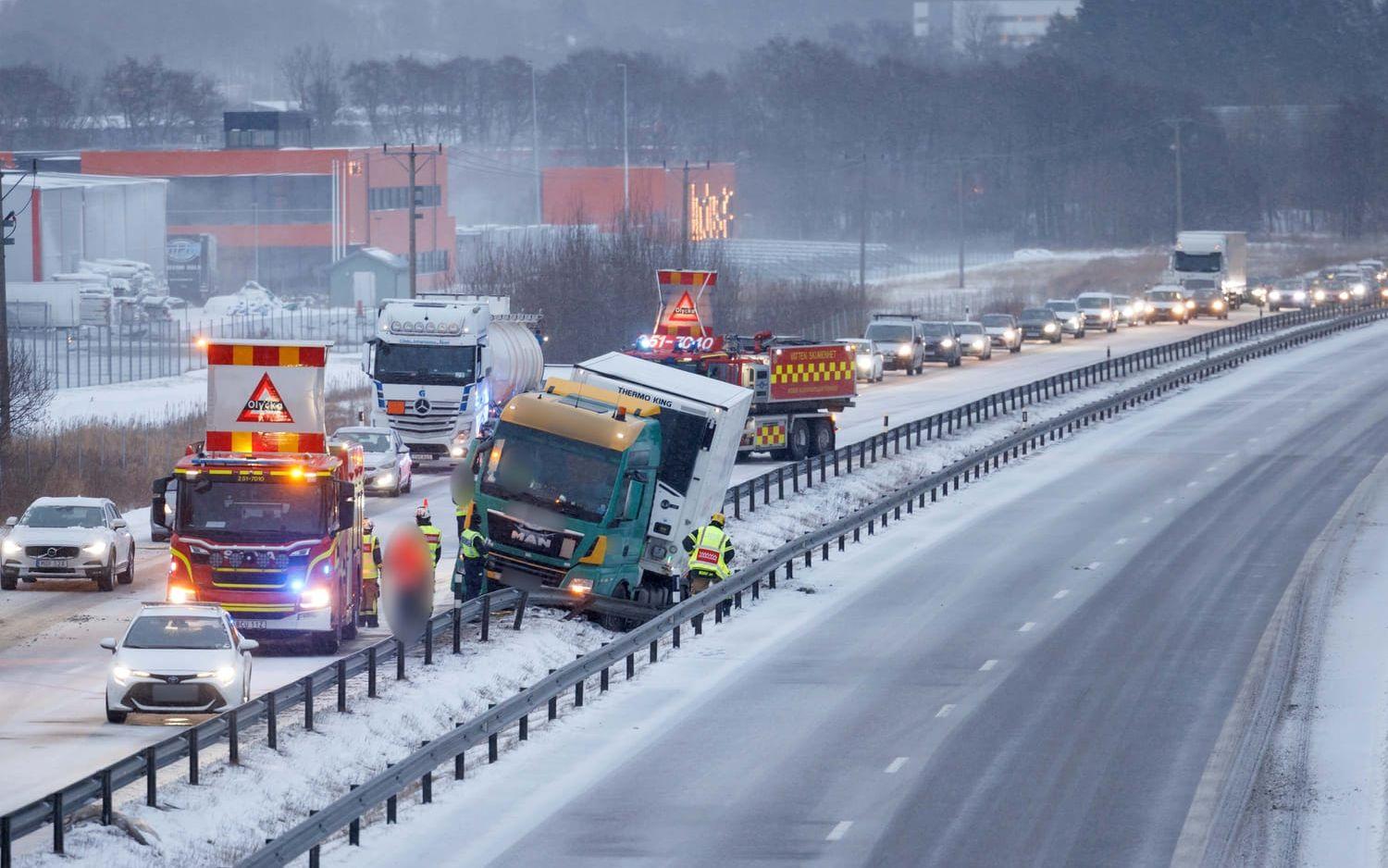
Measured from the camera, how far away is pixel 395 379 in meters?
45.3

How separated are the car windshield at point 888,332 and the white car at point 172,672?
51.0 meters

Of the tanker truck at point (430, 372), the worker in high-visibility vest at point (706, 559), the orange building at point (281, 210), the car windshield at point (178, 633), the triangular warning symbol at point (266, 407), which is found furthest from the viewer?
the orange building at point (281, 210)

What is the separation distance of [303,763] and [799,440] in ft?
93.6

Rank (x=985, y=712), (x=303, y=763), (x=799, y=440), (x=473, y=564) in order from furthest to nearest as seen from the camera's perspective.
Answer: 1. (x=799, y=440)
2. (x=473, y=564)
3. (x=985, y=712)
4. (x=303, y=763)

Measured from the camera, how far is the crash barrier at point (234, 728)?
14.4 meters

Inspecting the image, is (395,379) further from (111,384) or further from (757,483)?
(111,384)

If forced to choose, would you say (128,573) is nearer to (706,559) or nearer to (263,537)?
(263,537)

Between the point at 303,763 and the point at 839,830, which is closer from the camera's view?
the point at 839,830

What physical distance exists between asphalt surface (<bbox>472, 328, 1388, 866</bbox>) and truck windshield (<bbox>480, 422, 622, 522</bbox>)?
2946mm

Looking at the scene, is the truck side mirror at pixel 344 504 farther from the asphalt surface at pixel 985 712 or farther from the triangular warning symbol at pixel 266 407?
the asphalt surface at pixel 985 712

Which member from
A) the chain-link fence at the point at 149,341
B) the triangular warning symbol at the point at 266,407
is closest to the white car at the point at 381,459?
the triangular warning symbol at the point at 266,407

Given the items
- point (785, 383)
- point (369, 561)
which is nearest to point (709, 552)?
point (369, 561)

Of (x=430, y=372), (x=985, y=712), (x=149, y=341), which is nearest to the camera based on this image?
(x=985, y=712)

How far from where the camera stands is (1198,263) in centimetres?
10175
